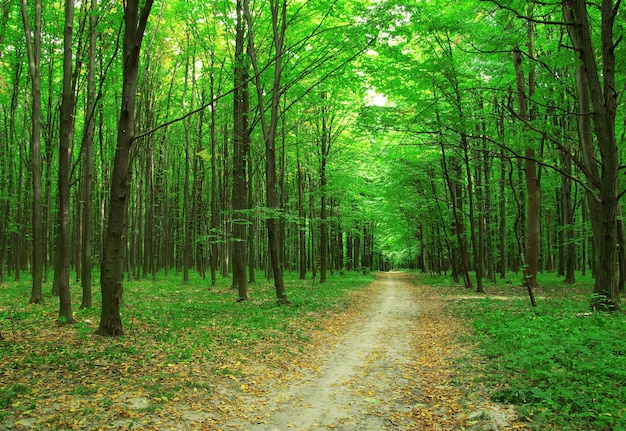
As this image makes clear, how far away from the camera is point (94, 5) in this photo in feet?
31.0

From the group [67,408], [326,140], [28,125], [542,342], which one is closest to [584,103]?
[542,342]

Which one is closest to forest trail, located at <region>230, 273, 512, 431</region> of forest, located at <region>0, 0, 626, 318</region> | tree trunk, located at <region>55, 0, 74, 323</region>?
forest, located at <region>0, 0, 626, 318</region>

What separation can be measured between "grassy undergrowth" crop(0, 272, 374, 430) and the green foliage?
381 cm

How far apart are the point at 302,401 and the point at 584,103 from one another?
902cm

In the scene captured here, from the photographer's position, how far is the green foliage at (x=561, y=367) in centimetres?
402

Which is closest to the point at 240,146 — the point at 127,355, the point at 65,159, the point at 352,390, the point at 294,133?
the point at 65,159

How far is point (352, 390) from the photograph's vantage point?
18.4ft

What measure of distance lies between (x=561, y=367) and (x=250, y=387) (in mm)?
4380

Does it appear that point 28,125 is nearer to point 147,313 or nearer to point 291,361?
point 147,313

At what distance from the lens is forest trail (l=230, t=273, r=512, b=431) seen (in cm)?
Result: 443

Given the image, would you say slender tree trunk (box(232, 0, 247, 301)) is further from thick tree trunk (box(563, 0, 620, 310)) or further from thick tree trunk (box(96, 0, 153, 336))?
thick tree trunk (box(563, 0, 620, 310))

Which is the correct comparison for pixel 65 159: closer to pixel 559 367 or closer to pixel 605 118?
pixel 559 367

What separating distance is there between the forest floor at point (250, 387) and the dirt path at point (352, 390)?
16mm

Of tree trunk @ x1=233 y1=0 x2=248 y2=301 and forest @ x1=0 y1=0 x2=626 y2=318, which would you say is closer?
forest @ x1=0 y1=0 x2=626 y2=318
